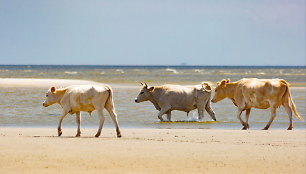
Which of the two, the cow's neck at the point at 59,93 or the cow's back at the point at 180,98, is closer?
the cow's neck at the point at 59,93

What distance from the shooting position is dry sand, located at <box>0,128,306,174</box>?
34.8 feet

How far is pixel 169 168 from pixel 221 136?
505 cm

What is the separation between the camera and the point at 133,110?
25.4 m

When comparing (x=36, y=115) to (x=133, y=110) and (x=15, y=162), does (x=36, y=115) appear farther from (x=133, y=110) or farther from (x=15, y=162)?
(x=15, y=162)

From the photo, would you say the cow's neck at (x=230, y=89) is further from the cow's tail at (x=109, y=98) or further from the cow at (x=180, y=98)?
the cow's tail at (x=109, y=98)

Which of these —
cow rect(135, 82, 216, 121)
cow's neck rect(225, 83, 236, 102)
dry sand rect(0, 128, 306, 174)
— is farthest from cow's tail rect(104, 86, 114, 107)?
cow rect(135, 82, 216, 121)

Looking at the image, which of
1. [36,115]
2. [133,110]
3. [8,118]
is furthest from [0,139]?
[133,110]

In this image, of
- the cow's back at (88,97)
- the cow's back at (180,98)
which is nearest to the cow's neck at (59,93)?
the cow's back at (88,97)

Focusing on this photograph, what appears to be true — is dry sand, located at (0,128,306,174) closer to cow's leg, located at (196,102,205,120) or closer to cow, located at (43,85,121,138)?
cow, located at (43,85,121,138)

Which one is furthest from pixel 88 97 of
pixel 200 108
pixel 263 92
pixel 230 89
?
pixel 200 108

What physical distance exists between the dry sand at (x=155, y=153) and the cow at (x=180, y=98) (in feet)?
19.5

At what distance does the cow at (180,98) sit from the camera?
870 inches

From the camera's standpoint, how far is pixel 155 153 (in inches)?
478

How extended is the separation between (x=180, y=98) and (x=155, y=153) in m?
10.1
